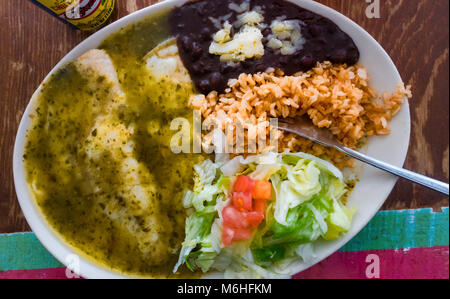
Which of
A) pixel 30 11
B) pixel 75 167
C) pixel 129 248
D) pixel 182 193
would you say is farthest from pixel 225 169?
pixel 30 11

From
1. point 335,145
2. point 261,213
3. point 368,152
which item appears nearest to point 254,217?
point 261,213

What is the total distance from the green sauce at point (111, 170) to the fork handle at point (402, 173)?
0.93 metres

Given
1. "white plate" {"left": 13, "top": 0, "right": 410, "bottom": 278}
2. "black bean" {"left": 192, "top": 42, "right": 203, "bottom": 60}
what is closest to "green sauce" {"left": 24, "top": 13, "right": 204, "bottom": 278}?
"white plate" {"left": 13, "top": 0, "right": 410, "bottom": 278}

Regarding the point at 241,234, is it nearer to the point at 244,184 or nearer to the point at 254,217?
the point at 254,217

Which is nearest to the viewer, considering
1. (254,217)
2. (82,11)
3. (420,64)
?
(254,217)

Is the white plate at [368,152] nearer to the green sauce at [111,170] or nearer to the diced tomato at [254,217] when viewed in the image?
the green sauce at [111,170]

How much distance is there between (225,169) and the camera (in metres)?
Answer: 2.12

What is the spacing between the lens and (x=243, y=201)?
1.98 meters

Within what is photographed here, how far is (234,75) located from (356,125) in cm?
80

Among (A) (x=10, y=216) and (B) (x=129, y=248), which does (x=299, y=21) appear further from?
(A) (x=10, y=216)

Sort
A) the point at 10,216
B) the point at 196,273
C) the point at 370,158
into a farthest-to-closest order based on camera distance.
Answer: the point at 10,216
the point at 196,273
the point at 370,158

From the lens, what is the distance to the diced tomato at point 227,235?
6.53 feet

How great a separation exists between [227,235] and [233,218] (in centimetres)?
10

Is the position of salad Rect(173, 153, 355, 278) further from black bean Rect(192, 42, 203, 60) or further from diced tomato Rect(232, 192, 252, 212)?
black bean Rect(192, 42, 203, 60)
